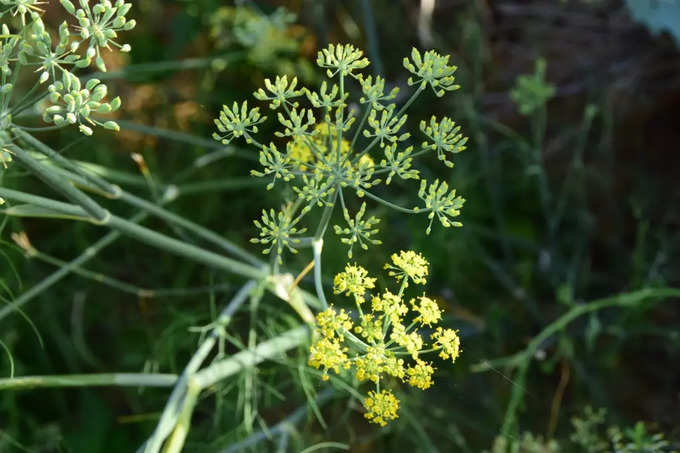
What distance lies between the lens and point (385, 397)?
1.21m

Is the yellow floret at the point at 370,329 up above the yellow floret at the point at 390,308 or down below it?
below

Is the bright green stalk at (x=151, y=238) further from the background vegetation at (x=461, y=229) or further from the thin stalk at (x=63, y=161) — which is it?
the background vegetation at (x=461, y=229)

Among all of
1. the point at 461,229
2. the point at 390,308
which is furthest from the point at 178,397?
the point at 461,229

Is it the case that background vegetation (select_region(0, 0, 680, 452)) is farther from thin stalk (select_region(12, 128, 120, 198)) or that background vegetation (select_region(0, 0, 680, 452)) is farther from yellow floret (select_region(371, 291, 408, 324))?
yellow floret (select_region(371, 291, 408, 324))

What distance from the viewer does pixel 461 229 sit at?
2717 mm

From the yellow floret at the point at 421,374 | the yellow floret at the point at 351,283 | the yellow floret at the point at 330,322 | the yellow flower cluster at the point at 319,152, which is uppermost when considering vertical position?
the yellow flower cluster at the point at 319,152

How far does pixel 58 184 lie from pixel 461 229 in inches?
66.1

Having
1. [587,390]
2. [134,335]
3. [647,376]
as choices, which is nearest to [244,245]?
[134,335]

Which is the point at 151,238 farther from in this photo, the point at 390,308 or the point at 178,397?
the point at 390,308

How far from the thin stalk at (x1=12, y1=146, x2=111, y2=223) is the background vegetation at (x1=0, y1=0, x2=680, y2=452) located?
2.55 ft

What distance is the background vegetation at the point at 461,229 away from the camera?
8.08 feet

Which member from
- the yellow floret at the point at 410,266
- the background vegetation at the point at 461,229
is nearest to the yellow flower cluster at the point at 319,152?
the yellow floret at the point at 410,266

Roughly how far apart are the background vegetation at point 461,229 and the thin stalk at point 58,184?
2.55ft

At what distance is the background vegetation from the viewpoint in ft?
8.08
